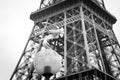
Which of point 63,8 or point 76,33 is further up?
point 63,8

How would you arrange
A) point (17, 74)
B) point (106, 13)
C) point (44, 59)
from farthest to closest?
point (106, 13) → point (17, 74) → point (44, 59)

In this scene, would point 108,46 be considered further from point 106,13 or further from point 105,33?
point 106,13

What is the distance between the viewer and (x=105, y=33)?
71.2 ft

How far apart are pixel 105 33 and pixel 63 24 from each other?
16.2 feet

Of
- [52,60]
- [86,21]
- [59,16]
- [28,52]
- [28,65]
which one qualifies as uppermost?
[59,16]

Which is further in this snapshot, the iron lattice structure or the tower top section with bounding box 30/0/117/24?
the tower top section with bounding box 30/0/117/24

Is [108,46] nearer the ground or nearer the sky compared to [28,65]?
nearer the sky

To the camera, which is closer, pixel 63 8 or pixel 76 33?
pixel 76 33

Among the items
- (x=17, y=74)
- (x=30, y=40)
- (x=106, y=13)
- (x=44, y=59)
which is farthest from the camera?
(x=106, y=13)

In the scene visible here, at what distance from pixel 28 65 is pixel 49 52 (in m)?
14.8

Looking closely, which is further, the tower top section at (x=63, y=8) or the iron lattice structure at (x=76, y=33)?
the tower top section at (x=63, y=8)

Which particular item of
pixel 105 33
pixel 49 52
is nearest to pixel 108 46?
pixel 105 33

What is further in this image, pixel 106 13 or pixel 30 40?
pixel 106 13

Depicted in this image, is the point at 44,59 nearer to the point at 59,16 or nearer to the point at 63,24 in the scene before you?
the point at 63,24
